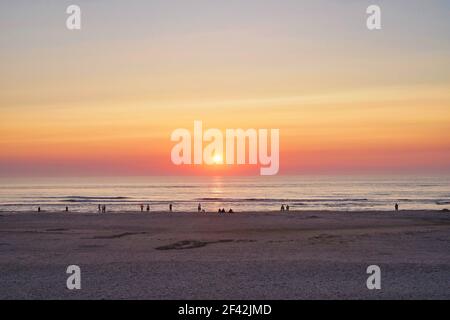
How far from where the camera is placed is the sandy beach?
15656 millimetres

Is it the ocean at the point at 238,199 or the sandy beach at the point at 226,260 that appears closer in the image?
the sandy beach at the point at 226,260

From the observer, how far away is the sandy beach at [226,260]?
1566 centimetres

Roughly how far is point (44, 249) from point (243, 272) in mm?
11155

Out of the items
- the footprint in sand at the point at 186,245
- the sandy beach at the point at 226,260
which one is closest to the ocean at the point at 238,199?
the sandy beach at the point at 226,260

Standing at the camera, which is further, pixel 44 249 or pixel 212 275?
pixel 44 249

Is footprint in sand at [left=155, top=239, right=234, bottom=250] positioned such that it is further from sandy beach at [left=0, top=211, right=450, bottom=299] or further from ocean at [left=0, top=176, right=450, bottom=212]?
ocean at [left=0, top=176, right=450, bottom=212]

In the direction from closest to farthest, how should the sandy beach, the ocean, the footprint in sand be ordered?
the sandy beach < the footprint in sand < the ocean

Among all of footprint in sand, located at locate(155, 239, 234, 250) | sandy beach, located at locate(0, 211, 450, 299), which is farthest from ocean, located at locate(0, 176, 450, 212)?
footprint in sand, located at locate(155, 239, 234, 250)

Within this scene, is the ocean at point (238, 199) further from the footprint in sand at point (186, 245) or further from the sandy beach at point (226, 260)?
the footprint in sand at point (186, 245)

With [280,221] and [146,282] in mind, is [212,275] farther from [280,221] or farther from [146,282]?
[280,221]

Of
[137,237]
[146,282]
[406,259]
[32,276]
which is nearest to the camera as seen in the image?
[146,282]
